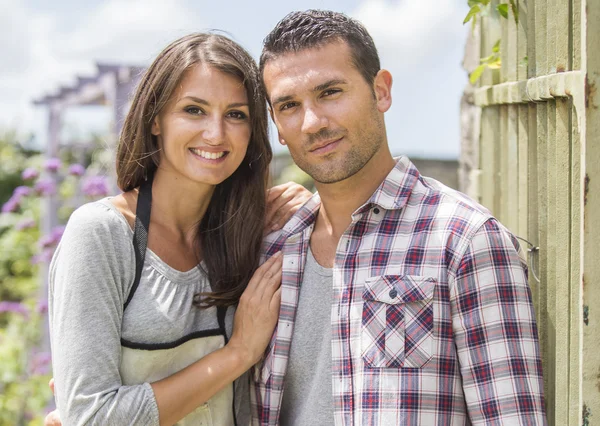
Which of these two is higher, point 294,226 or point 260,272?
point 294,226

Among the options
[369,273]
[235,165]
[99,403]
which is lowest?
[99,403]

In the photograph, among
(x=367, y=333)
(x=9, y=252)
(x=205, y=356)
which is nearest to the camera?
(x=367, y=333)

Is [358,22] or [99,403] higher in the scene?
[358,22]

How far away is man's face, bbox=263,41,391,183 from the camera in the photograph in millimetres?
2258

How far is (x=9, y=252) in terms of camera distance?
765 cm

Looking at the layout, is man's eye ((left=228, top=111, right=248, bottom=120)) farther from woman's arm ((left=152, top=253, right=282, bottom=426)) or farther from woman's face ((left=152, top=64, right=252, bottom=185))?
woman's arm ((left=152, top=253, right=282, bottom=426))

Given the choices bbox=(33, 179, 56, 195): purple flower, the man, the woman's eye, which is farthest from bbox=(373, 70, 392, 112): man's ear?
bbox=(33, 179, 56, 195): purple flower

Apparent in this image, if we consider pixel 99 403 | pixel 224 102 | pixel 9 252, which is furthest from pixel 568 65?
pixel 9 252

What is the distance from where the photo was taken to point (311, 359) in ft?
7.28

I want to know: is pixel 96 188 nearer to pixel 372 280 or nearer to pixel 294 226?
pixel 294 226

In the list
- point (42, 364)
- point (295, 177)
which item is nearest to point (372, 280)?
point (42, 364)

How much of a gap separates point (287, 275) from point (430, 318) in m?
0.54

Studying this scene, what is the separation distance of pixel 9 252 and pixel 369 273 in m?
6.44

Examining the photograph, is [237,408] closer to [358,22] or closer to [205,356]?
[205,356]
